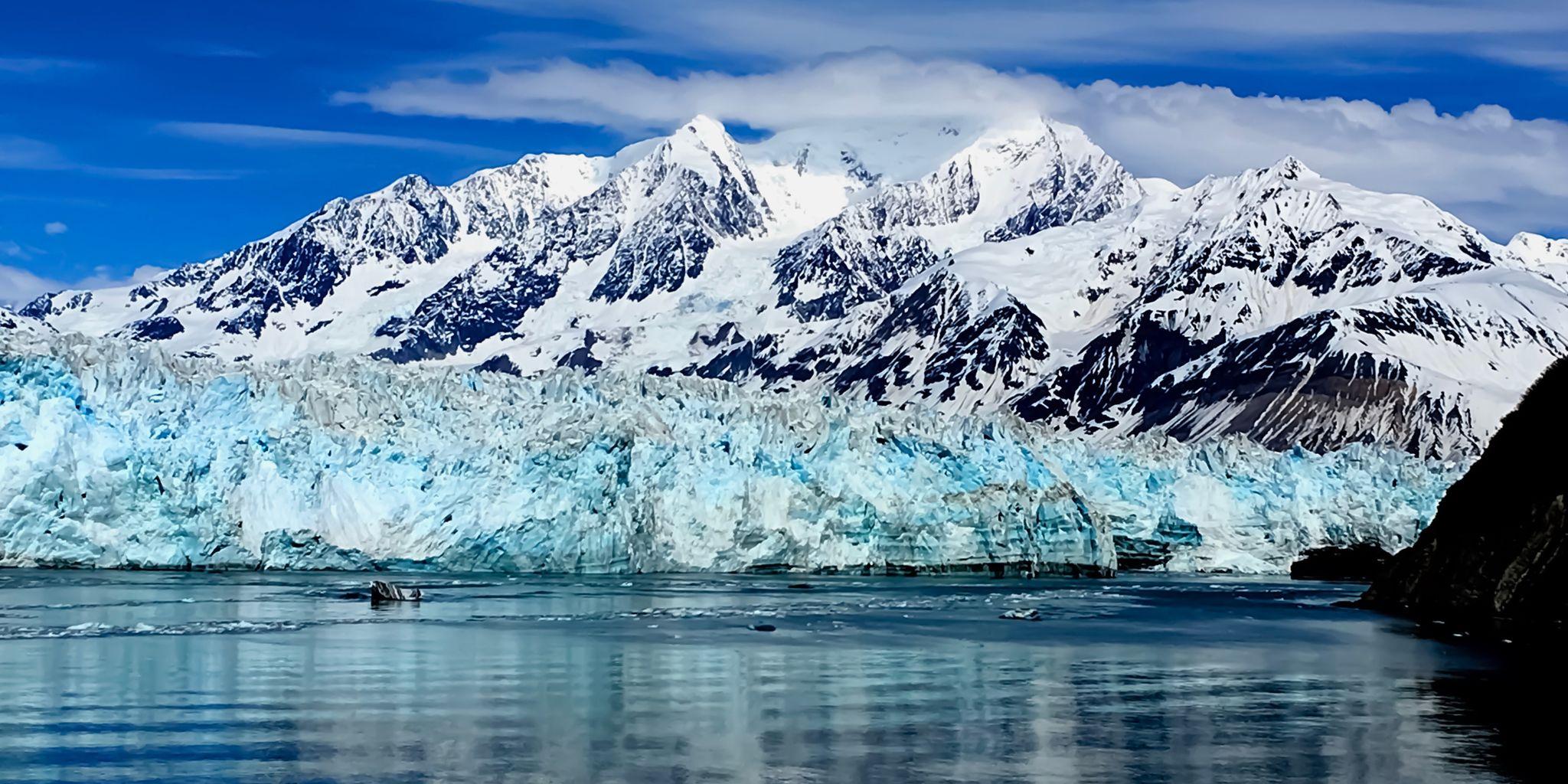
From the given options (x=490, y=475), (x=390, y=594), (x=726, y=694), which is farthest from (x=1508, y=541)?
(x=490, y=475)

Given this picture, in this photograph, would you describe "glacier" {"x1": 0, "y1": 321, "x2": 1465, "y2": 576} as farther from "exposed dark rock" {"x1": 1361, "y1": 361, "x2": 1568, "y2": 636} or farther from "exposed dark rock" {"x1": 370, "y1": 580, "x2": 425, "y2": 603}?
"exposed dark rock" {"x1": 1361, "y1": 361, "x2": 1568, "y2": 636}

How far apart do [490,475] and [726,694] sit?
39.1 m

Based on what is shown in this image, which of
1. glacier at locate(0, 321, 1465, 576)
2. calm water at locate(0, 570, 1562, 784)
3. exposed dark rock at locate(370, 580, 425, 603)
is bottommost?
calm water at locate(0, 570, 1562, 784)

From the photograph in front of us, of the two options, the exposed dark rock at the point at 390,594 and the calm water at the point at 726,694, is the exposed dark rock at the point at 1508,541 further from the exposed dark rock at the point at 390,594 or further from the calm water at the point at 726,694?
the exposed dark rock at the point at 390,594

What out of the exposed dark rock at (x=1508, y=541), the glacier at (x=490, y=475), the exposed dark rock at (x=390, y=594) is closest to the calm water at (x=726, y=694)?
the exposed dark rock at (x=390, y=594)

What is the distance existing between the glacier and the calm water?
7.22 meters

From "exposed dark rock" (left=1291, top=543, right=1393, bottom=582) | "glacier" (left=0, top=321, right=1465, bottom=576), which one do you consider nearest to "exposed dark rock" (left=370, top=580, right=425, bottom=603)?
"glacier" (left=0, top=321, right=1465, bottom=576)

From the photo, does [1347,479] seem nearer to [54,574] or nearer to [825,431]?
[825,431]

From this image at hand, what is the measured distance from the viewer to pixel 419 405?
72.4 m

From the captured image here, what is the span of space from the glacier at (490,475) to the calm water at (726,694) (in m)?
7.22

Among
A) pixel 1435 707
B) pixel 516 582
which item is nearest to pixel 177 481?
pixel 516 582

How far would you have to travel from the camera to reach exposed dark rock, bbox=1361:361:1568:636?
44.7m

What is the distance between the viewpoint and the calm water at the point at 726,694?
23734 mm

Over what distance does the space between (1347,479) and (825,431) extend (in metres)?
34.5
